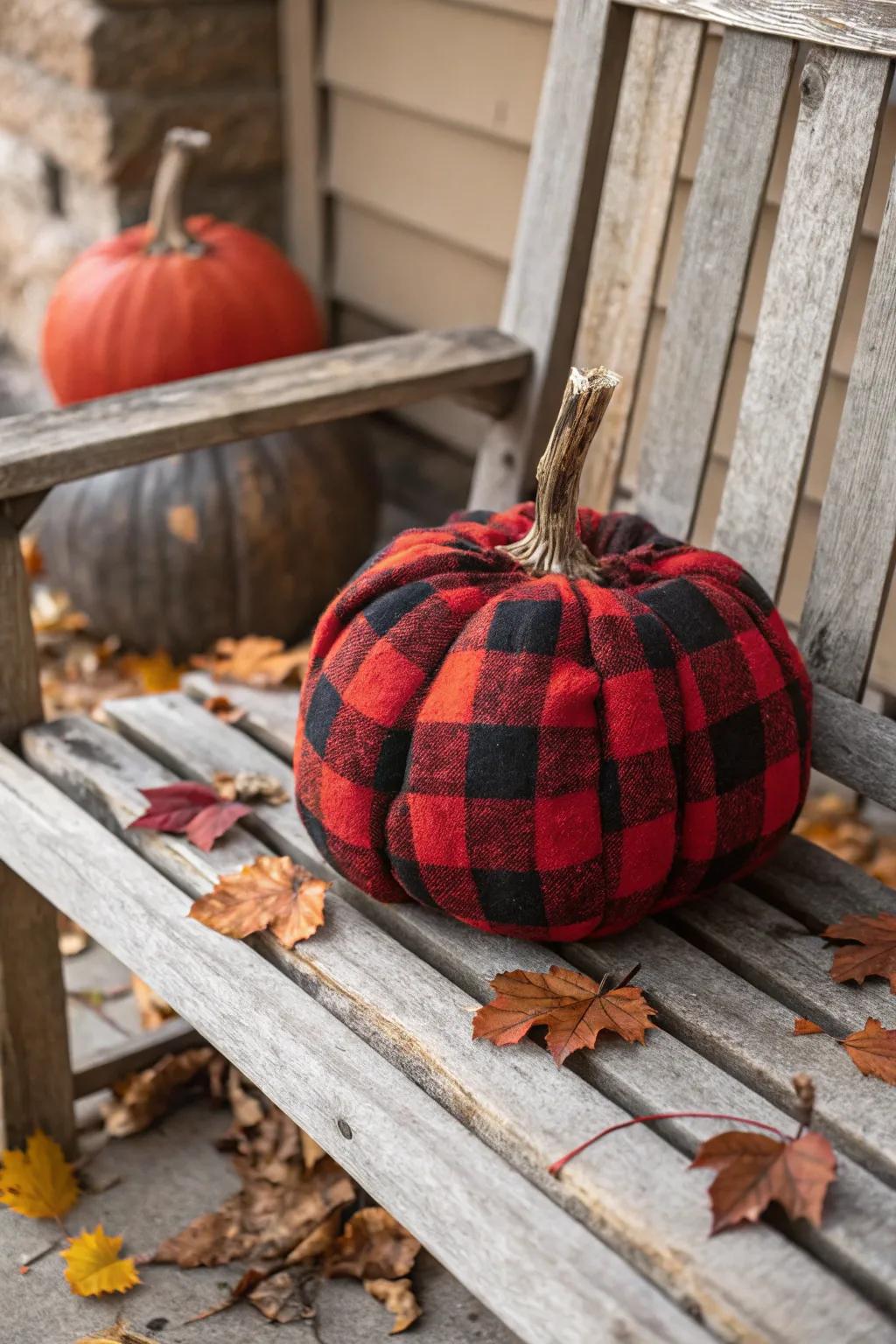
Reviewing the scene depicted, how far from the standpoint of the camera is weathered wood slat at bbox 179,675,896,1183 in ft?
3.97

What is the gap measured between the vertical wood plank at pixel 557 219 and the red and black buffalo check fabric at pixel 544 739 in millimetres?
537

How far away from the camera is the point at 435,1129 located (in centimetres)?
120

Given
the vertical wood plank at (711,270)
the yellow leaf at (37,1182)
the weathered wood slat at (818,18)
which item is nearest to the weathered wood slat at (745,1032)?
the vertical wood plank at (711,270)

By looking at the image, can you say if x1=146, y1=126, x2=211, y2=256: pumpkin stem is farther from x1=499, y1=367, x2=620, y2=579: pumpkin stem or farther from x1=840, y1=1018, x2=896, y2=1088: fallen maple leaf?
x1=840, y1=1018, x2=896, y2=1088: fallen maple leaf

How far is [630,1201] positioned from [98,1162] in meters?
1.08

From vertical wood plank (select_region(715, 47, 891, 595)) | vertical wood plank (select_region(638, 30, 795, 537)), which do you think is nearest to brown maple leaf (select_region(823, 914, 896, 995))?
vertical wood plank (select_region(715, 47, 891, 595))

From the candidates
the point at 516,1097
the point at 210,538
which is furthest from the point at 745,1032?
the point at 210,538

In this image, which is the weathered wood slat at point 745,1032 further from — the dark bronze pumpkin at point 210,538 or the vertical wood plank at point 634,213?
the dark bronze pumpkin at point 210,538

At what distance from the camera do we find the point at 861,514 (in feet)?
5.14

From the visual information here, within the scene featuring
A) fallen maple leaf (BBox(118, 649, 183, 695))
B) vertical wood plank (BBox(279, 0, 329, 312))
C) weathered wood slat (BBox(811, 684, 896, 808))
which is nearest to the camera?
weathered wood slat (BBox(811, 684, 896, 808))

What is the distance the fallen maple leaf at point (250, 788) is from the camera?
5.43 ft

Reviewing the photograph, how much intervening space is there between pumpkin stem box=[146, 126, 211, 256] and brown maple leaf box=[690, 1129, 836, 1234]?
6.64 feet

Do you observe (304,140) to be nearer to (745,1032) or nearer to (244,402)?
(244,402)

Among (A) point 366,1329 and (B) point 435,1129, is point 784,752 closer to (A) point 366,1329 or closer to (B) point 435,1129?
(B) point 435,1129
